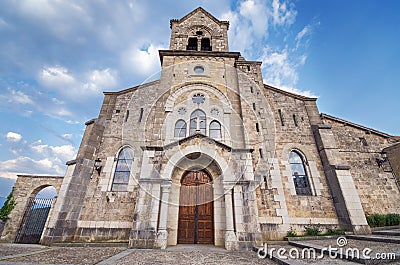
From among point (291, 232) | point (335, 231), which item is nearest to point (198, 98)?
point (291, 232)

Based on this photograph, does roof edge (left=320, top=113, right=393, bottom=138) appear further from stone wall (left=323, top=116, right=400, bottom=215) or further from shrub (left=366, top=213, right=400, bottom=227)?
shrub (left=366, top=213, right=400, bottom=227)

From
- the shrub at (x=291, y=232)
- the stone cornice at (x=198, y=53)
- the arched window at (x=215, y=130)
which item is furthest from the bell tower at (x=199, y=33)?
the shrub at (x=291, y=232)

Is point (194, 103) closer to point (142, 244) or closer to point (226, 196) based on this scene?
point (226, 196)

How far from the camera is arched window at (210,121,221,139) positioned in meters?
9.59

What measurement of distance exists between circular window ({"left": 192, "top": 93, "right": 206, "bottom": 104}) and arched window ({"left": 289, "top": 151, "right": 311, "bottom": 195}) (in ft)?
19.7

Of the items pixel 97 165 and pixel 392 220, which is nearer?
pixel 392 220

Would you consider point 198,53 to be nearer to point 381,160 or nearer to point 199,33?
point 199,33

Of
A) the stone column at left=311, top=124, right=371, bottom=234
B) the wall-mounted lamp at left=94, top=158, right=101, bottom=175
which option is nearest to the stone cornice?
the stone column at left=311, top=124, right=371, bottom=234

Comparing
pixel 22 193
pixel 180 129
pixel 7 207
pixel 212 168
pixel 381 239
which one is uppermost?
pixel 180 129

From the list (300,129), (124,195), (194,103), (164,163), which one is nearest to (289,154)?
(300,129)

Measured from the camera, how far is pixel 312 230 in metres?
7.64

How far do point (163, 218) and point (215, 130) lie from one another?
521 centimetres

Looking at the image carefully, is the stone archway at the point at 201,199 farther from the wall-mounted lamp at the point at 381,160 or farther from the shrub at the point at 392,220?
the wall-mounted lamp at the point at 381,160

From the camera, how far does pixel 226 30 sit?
1516 centimetres
